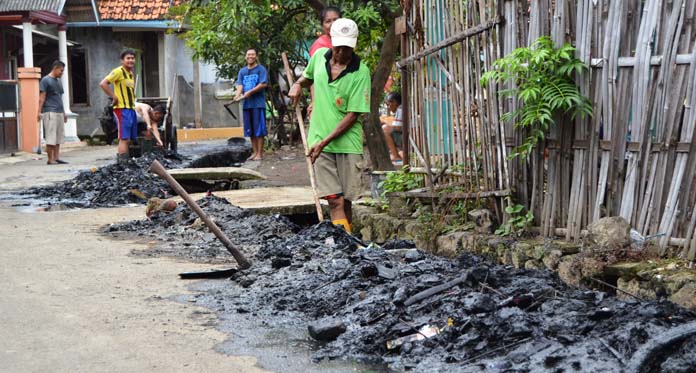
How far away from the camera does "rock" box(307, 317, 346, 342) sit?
5012mm

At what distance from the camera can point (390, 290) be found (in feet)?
18.4

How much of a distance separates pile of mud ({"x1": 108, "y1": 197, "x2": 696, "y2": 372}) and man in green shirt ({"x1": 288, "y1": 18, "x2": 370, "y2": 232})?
1131 mm

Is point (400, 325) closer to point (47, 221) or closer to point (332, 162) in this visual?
point (332, 162)

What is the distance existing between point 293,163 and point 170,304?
10863mm

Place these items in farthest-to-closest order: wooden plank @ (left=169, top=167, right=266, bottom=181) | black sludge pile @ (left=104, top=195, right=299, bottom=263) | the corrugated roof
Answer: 1. the corrugated roof
2. wooden plank @ (left=169, top=167, right=266, bottom=181)
3. black sludge pile @ (left=104, top=195, right=299, bottom=263)

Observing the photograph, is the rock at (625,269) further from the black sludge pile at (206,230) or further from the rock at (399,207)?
the rock at (399,207)

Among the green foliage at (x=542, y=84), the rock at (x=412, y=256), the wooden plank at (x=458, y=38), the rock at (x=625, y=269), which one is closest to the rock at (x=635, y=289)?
the rock at (x=625, y=269)

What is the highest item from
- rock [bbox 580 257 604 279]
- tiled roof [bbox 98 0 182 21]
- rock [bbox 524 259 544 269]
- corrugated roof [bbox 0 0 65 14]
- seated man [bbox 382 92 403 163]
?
tiled roof [bbox 98 0 182 21]

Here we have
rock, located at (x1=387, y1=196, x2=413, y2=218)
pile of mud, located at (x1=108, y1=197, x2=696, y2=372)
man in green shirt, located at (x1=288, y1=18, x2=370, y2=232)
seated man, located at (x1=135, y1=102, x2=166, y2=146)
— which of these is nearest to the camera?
pile of mud, located at (x1=108, y1=197, x2=696, y2=372)

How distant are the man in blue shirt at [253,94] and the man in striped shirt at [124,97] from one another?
1.85m

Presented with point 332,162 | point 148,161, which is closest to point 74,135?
point 148,161

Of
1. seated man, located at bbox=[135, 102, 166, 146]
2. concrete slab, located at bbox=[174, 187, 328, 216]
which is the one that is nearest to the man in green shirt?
concrete slab, located at bbox=[174, 187, 328, 216]

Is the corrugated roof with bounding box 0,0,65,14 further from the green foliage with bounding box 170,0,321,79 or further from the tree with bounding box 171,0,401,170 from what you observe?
the green foliage with bounding box 170,0,321,79

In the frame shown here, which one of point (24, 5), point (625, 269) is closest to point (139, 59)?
point (24, 5)
